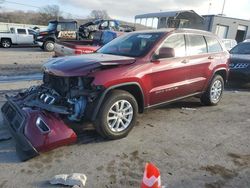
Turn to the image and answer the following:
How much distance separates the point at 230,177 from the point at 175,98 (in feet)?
7.90

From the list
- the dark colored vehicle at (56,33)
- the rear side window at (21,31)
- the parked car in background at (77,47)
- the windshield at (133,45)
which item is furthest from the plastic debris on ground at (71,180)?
the rear side window at (21,31)

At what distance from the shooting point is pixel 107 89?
4621 millimetres

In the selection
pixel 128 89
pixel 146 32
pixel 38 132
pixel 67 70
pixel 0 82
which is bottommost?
pixel 0 82

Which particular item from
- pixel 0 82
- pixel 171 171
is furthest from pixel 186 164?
pixel 0 82

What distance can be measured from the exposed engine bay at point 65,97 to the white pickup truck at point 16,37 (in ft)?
68.3

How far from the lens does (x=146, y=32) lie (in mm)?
6109

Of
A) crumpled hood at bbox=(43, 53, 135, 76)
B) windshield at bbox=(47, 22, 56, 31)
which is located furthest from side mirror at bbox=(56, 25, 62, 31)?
crumpled hood at bbox=(43, 53, 135, 76)

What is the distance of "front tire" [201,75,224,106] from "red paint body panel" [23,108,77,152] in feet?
12.3

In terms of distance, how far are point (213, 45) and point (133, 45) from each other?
2.33 m

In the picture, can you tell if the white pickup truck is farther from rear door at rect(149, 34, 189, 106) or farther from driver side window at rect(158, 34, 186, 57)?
rear door at rect(149, 34, 189, 106)

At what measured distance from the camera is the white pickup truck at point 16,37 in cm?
2427

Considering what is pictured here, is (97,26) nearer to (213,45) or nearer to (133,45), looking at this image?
(213,45)

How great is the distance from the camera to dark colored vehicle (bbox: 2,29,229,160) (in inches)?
172

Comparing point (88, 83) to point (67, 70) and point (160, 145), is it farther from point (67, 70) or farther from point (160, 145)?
point (160, 145)
